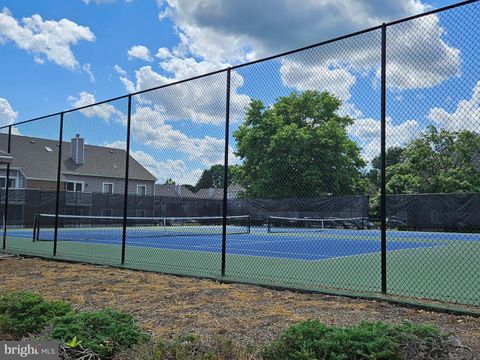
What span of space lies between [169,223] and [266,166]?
14.4 m

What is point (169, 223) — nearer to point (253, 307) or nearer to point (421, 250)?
point (421, 250)

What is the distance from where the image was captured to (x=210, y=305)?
6.17 meters

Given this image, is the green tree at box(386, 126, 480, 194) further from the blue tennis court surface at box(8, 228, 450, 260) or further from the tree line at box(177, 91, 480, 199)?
the blue tennis court surface at box(8, 228, 450, 260)

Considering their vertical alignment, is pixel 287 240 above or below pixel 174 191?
below

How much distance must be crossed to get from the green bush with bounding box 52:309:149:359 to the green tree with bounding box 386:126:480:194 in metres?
4.67

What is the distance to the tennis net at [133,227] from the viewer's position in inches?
790

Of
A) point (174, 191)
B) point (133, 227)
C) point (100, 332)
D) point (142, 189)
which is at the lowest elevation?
point (133, 227)

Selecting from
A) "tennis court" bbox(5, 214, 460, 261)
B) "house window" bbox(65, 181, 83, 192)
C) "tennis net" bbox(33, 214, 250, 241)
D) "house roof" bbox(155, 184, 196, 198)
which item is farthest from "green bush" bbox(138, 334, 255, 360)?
"house window" bbox(65, 181, 83, 192)

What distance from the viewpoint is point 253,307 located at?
238 inches

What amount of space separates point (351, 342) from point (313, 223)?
11.8 meters

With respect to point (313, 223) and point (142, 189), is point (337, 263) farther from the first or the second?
point (142, 189)

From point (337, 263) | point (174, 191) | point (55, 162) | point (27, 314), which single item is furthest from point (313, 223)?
point (55, 162)

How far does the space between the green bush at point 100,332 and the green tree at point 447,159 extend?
467cm

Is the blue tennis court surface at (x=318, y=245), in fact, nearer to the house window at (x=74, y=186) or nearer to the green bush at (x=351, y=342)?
the green bush at (x=351, y=342)
